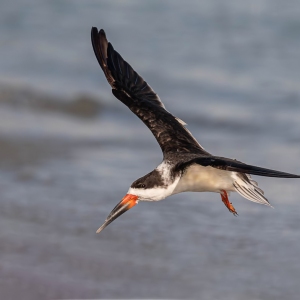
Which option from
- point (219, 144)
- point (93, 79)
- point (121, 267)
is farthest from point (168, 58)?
point (121, 267)

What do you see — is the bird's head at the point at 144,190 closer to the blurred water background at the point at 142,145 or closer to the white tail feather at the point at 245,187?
the white tail feather at the point at 245,187

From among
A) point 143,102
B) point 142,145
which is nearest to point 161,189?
point 143,102

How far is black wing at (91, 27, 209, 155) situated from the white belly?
29 cm

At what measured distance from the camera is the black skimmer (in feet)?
19.2

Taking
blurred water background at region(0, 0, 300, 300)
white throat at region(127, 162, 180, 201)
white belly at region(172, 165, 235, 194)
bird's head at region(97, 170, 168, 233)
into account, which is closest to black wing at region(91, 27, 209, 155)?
white belly at region(172, 165, 235, 194)

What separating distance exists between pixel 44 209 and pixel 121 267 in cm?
153

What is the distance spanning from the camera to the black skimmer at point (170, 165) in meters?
5.85

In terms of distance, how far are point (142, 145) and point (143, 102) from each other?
11.8 feet

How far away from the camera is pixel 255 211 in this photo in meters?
8.77

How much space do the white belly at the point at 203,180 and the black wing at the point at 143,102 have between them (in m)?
0.29

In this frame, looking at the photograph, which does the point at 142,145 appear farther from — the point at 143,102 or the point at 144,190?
the point at 144,190

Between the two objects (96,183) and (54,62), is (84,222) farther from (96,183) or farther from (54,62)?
(54,62)

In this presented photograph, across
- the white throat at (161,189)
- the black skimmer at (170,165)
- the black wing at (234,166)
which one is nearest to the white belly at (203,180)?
the black skimmer at (170,165)

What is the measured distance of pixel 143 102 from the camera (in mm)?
7125
